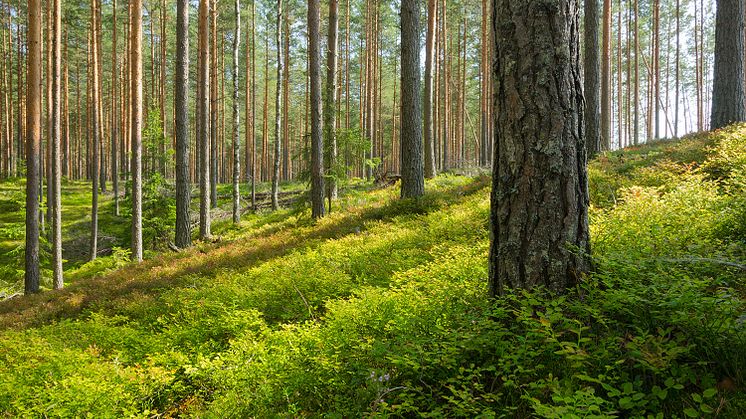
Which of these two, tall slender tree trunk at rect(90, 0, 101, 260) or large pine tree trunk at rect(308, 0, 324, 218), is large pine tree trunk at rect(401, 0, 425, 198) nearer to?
large pine tree trunk at rect(308, 0, 324, 218)

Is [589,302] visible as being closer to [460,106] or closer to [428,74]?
[428,74]

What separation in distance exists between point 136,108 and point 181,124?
7.46 ft

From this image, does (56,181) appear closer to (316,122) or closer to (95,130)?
(95,130)

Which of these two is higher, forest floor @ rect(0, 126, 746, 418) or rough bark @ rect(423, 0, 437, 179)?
rough bark @ rect(423, 0, 437, 179)

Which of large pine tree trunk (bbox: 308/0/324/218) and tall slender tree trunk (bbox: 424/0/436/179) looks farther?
tall slender tree trunk (bbox: 424/0/436/179)

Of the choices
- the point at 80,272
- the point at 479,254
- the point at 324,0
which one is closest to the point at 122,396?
the point at 479,254

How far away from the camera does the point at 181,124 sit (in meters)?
12.6

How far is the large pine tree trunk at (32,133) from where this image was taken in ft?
38.7

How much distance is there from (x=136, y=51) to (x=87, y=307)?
9.16 metres

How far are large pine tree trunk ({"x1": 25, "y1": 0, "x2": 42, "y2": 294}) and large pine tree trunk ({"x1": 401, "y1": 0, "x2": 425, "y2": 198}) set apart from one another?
34.2ft

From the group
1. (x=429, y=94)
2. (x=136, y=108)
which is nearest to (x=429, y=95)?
(x=429, y=94)

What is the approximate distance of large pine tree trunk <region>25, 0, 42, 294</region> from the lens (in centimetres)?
1178

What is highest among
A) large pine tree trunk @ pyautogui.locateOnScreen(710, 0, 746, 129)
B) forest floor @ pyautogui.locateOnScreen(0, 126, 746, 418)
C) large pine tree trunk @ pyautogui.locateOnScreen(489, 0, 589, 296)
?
large pine tree trunk @ pyautogui.locateOnScreen(710, 0, 746, 129)

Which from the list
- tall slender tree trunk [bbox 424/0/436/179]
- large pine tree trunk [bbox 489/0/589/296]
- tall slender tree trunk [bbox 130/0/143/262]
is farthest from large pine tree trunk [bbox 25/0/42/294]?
large pine tree trunk [bbox 489/0/589/296]
